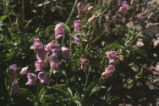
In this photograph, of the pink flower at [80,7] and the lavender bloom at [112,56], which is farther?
the pink flower at [80,7]

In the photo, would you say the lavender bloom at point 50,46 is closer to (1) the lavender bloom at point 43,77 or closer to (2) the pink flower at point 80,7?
(1) the lavender bloom at point 43,77

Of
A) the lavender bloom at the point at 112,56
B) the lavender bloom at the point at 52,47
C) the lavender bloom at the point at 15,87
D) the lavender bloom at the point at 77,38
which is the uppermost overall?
the lavender bloom at the point at 52,47

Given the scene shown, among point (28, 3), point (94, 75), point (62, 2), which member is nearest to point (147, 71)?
point (94, 75)

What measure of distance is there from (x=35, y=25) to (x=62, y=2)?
66 cm

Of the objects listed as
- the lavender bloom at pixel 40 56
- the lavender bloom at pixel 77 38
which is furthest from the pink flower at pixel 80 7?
the lavender bloom at pixel 40 56

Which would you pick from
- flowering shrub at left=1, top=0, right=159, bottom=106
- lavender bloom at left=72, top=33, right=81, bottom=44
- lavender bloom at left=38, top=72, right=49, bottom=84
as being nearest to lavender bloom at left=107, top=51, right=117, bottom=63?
flowering shrub at left=1, top=0, right=159, bottom=106

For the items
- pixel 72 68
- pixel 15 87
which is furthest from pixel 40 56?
pixel 72 68

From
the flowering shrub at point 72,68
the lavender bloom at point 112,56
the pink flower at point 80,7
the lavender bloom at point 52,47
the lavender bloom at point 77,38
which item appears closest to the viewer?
the lavender bloom at point 52,47

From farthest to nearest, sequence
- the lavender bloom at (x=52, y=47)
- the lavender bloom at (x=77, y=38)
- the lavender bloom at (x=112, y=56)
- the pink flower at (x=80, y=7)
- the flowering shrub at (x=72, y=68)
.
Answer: the lavender bloom at (x=77, y=38) < the pink flower at (x=80, y=7) < the lavender bloom at (x=112, y=56) < the flowering shrub at (x=72, y=68) < the lavender bloom at (x=52, y=47)

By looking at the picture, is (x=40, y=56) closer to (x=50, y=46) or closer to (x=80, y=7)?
(x=50, y=46)

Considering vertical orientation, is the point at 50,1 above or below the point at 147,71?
above

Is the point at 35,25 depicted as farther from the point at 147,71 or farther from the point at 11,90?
the point at 147,71

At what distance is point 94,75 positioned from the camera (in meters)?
2.97

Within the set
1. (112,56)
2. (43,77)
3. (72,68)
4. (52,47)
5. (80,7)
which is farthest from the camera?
(72,68)
